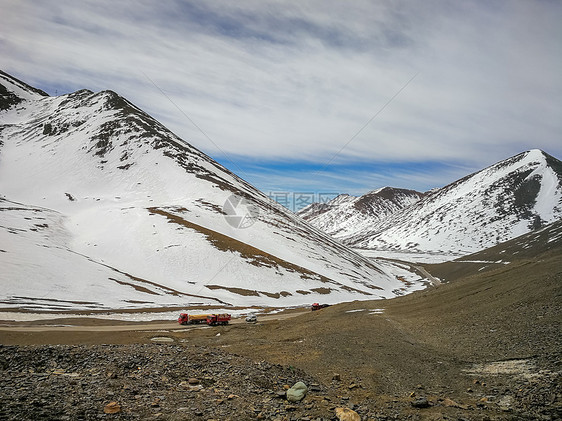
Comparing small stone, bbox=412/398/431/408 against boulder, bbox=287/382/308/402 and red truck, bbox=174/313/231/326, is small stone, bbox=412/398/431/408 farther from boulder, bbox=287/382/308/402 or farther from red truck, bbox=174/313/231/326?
red truck, bbox=174/313/231/326

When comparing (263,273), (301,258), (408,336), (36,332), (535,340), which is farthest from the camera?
(301,258)

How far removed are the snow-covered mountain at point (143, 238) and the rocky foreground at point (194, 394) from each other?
153 ft

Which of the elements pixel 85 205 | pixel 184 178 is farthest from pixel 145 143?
pixel 85 205

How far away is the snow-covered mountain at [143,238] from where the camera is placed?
71.9 m

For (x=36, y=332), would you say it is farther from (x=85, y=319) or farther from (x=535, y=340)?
(x=535, y=340)

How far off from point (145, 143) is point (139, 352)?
628 ft

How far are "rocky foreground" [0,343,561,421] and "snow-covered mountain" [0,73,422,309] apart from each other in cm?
4658

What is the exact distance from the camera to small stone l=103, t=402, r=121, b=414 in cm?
1143

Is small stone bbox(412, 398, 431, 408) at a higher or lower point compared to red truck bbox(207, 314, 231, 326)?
higher

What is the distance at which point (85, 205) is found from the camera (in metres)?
138

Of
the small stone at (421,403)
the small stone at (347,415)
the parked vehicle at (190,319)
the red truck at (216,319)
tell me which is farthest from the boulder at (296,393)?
the parked vehicle at (190,319)

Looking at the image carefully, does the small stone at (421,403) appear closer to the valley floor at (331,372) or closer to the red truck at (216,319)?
the valley floor at (331,372)

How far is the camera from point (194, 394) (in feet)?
45.6

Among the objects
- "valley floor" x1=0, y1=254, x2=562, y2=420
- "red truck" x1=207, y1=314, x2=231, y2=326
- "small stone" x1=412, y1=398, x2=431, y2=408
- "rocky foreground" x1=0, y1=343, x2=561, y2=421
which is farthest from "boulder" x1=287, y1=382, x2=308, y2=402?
"red truck" x1=207, y1=314, x2=231, y2=326
